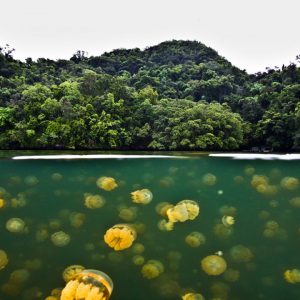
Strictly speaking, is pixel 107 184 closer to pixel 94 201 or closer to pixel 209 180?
pixel 94 201

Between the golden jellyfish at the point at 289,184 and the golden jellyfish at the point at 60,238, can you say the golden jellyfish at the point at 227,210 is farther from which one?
the golden jellyfish at the point at 60,238

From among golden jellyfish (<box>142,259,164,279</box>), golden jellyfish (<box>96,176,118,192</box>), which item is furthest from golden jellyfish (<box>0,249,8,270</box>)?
golden jellyfish (<box>96,176,118,192</box>)

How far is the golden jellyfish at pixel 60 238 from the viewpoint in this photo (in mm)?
5230

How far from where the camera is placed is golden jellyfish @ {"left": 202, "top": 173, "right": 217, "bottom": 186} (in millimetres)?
8352

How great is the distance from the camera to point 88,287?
3.77 meters

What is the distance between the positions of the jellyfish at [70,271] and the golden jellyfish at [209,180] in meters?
→ 4.46

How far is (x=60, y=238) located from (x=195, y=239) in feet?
6.66

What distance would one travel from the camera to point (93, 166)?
1134 centimetres

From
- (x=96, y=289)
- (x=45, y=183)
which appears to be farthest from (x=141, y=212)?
(x=45, y=183)

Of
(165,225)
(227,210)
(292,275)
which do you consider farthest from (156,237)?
(292,275)

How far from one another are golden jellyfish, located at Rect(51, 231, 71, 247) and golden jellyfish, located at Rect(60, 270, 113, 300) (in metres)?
1.17

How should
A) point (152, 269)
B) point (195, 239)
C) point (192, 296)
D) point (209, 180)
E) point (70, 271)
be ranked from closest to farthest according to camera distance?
point (192, 296)
point (70, 271)
point (152, 269)
point (195, 239)
point (209, 180)

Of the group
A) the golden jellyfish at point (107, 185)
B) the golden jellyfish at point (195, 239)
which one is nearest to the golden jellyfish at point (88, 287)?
the golden jellyfish at point (195, 239)

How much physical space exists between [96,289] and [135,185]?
4.42 m
